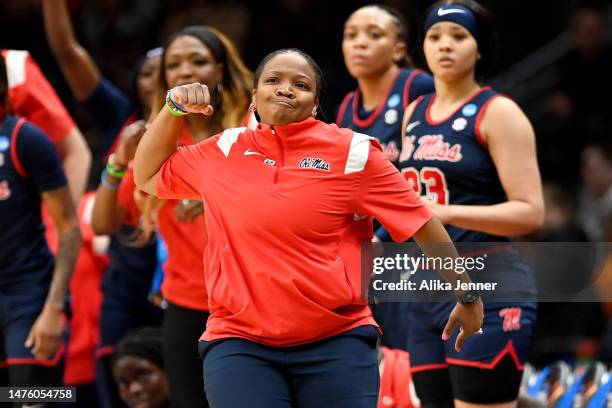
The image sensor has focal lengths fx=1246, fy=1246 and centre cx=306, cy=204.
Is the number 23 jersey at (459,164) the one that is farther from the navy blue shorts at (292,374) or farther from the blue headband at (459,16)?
the navy blue shorts at (292,374)

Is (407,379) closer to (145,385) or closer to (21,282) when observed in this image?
(145,385)

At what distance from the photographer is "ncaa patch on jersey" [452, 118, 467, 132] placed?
17.7 ft

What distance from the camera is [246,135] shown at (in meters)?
4.47

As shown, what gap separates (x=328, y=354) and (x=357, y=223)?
1.62ft

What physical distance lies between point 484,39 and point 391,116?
0.66 meters

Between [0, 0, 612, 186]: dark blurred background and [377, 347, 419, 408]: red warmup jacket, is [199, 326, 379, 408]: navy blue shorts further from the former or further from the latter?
[0, 0, 612, 186]: dark blurred background

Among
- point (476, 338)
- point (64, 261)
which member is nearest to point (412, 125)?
point (476, 338)

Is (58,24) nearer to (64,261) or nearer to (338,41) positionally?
(64,261)

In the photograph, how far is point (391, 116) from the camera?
604cm

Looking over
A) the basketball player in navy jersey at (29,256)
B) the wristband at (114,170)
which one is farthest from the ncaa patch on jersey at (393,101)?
the basketball player in navy jersey at (29,256)

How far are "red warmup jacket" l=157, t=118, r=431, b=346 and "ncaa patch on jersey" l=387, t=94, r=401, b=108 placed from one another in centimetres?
165

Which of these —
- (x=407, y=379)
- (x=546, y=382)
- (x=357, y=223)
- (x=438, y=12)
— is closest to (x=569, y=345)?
(x=546, y=382)

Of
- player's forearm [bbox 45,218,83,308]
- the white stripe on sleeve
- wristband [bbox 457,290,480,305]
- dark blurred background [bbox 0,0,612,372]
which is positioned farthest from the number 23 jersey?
dark blurred background [bbox 0,0,612,372]

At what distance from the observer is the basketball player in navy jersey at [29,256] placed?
224 inches
